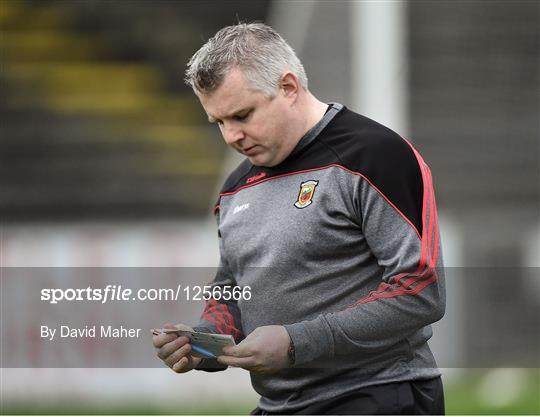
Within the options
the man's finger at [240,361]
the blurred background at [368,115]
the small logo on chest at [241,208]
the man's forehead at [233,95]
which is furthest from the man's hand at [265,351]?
the blurred background at [368,115]

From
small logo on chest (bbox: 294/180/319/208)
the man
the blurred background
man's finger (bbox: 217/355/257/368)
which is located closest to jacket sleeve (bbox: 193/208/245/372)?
the man

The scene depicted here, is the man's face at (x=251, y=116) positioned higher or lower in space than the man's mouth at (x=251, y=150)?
higher

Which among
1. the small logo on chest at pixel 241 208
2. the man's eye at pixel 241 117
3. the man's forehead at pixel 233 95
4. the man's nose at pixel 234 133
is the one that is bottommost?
the small logo on chest at pixel 241 208

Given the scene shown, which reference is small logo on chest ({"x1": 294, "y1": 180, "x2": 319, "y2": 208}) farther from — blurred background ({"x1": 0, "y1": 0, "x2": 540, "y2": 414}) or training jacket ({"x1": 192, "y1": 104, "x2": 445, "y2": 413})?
blurred background ({"x1": 0, "y1": 0, "x2": 540, "y2": 414})

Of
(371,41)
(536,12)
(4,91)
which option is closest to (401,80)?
(371,41)

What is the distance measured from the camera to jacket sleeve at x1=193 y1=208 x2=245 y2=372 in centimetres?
171

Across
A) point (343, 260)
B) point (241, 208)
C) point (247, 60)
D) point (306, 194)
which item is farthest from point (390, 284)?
point (247, 60)

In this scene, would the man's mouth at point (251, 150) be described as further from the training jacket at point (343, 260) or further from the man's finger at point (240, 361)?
the man's finger at point (240, 361)

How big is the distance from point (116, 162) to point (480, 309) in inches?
82.3

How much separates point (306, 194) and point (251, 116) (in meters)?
0.15

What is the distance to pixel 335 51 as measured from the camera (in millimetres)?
4535

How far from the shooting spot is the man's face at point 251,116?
1.59 meters

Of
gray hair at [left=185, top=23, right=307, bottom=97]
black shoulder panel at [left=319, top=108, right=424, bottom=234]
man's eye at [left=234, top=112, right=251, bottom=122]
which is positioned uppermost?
gray hair at [left=185, top=23, right=307, bottom=97]

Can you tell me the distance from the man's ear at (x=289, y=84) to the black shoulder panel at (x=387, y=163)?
11 centimetres
